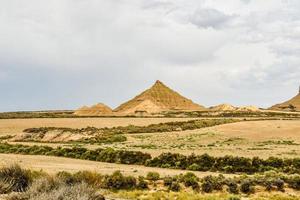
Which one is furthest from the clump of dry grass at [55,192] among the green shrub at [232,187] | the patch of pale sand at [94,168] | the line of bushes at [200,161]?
the line of bushes at [200,161]

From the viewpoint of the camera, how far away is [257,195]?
63.1 feet

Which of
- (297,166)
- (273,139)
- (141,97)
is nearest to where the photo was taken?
(297,166)

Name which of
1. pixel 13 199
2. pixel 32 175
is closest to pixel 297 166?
pixel 32 175

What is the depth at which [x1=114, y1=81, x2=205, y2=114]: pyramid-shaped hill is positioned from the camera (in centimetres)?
17611

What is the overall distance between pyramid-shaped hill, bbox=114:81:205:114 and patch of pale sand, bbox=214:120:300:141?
10268 cm

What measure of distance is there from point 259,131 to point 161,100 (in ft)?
408

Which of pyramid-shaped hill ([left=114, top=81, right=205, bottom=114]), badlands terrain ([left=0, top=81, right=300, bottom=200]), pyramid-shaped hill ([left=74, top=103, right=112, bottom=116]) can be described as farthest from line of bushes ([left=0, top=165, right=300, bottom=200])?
pyramid-shaped hill ([left=114, top=81, right=205, bottom=114])

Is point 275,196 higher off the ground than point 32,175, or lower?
lower

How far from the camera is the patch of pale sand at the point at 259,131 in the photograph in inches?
2148

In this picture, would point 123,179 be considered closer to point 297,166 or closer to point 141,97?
point 297,166

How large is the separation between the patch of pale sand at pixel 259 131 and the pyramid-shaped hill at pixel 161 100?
337 ft

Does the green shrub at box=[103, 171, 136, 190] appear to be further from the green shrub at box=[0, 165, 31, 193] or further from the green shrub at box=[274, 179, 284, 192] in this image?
the green shrub at box=[274, 179, 284, 192]

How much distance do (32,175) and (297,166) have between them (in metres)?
16.5

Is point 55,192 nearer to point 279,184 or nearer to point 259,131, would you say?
point 279,184
